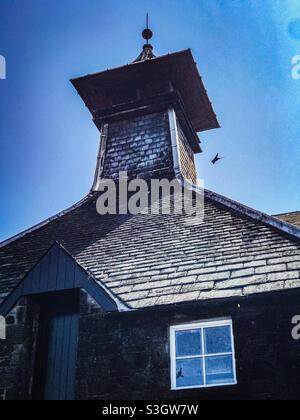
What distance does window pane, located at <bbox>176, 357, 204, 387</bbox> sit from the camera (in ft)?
18.1

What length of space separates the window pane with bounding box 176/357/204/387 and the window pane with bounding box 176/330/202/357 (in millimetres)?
90

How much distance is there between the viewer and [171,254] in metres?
6.92

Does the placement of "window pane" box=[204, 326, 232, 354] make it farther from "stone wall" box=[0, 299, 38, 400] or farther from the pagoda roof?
the pagoda roof

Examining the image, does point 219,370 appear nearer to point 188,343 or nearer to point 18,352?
point 188,343

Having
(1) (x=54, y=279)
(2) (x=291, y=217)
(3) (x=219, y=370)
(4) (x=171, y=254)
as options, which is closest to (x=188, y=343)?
(3) (x=219, y=370)

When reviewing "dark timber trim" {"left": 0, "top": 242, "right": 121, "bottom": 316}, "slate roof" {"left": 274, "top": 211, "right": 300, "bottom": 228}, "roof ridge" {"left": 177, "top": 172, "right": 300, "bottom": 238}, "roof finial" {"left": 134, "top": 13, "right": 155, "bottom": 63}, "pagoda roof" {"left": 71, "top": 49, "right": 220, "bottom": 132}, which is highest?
"roof finial" {"left": 134, "top": 13, "right": 155, "bottom": 63}

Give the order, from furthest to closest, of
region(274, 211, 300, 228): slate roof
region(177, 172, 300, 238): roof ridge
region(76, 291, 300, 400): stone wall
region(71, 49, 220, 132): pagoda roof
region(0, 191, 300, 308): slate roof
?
1. region(71, 49, 220, 132): pagoda roof
2. region(274, 211, 300, 228): slate roof
3. region(177, 172, 300, 238): roof ridge
4. region(0, 191, 300, 308): slate roof
5. region(76, 291, 300, 400): stone wall

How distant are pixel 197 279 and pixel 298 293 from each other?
138cm

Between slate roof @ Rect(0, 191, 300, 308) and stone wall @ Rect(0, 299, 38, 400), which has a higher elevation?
slate roof @ Rect(0, 191, 300, 308)

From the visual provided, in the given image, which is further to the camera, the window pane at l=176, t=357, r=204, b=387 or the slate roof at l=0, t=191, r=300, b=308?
the slate roof at l=0, t=191, r=300, b=308

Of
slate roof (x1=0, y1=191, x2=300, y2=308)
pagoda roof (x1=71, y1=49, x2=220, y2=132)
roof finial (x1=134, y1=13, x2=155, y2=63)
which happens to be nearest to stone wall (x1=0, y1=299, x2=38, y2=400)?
slate roof (x1=0, y1=191, x2=300, y2=308)

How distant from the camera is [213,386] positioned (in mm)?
5324
